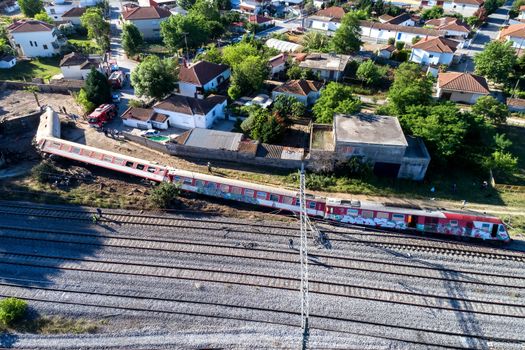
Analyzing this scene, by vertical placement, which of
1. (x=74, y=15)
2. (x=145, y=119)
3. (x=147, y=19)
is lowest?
(x=145, y=119)

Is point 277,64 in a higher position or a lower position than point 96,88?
higher

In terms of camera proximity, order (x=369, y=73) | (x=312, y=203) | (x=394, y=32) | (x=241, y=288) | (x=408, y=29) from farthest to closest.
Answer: (x=394, y=32)
(x=408, y=29)
(x=369, y=73)
(x=312, y=203)
(x=241, y=288)

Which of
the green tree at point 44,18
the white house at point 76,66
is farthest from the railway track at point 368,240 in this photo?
the green tree at point 44,18

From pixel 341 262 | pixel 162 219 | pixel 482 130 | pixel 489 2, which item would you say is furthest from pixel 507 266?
pixel 489 2

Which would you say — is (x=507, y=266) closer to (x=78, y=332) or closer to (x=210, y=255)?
(x=210, y=255)

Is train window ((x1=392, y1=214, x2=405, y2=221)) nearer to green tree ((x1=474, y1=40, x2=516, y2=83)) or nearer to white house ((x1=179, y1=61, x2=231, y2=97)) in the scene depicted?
white house ((x1=179, y1=61, x2=231, y2=97))

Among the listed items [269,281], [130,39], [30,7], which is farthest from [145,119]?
[30,7]

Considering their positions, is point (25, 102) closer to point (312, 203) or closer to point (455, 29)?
point (312, 203)
